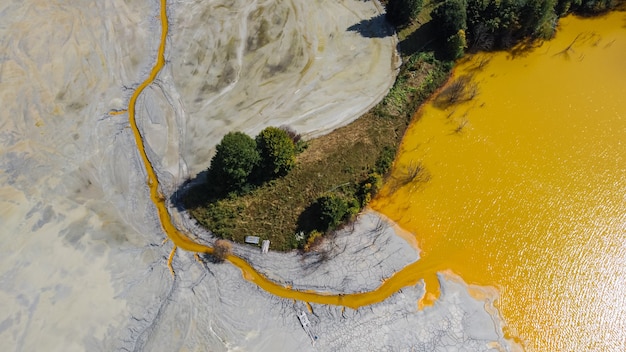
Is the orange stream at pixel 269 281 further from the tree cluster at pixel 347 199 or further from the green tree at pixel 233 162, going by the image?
the green tree at pixel 233 162

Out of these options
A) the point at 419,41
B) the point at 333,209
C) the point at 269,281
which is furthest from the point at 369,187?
the point at 419,41

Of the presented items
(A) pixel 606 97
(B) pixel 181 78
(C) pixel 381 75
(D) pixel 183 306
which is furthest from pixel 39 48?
(A) pixel 606 97

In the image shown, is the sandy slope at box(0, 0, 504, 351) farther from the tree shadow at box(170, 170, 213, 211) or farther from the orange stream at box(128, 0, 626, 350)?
the orange stream at box(128, 0, 626, 350)

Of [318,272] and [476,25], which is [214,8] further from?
[318,272]

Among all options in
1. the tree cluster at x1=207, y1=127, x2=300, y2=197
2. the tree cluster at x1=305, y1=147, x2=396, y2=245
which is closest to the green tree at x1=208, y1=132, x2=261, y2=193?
the tree cluster at x1=207, y1=127, x2=300, y2=197

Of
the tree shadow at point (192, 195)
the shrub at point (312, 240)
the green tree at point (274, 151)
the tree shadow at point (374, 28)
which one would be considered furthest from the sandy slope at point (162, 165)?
the green tree at point (274, 151)

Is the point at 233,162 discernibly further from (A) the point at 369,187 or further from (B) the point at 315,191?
(A) the point at 369,187
